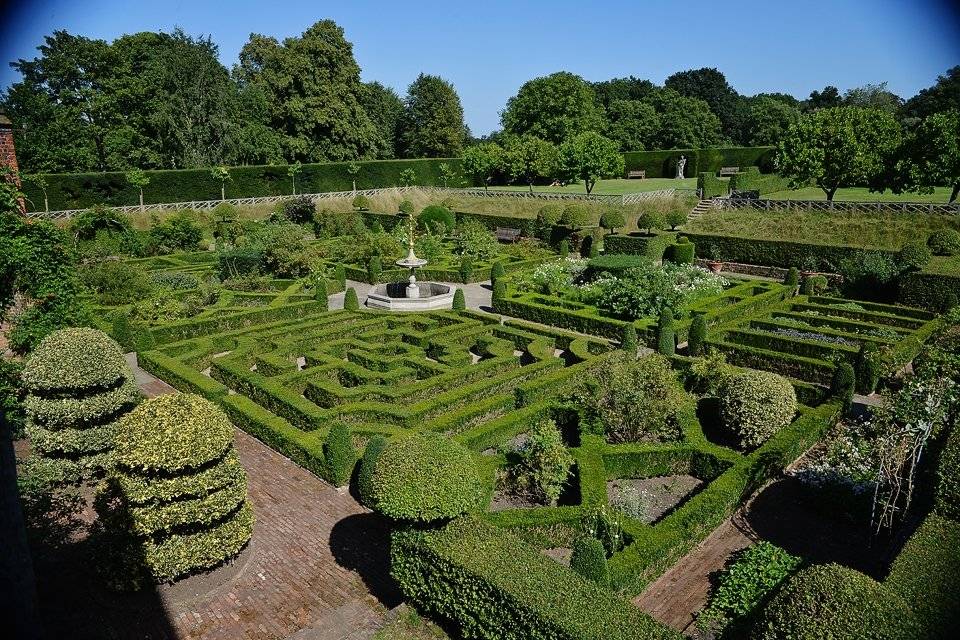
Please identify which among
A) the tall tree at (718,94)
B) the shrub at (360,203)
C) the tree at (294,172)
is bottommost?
the shrub at (360,203)

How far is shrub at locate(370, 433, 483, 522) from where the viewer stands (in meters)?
7.37

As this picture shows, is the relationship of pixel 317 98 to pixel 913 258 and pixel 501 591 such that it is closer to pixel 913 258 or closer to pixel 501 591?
pixel 913 258

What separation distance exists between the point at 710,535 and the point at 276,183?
4592 centimetres

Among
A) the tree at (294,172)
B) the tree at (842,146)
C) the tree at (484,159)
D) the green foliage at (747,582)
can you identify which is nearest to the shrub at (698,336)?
the green foliage at (747,582)

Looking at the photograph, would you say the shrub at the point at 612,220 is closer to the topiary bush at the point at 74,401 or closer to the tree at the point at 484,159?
the tree at the point at 484,159

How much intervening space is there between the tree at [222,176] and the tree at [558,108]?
32.3 m

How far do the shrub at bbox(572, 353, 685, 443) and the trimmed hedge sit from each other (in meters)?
5.03

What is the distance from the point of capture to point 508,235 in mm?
36531

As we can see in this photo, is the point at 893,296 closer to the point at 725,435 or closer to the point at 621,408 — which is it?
the point at 725,435

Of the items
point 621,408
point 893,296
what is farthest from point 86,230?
point 893,296

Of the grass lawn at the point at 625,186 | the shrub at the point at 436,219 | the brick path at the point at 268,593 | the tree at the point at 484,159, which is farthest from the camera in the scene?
the tree at the point at 484,159

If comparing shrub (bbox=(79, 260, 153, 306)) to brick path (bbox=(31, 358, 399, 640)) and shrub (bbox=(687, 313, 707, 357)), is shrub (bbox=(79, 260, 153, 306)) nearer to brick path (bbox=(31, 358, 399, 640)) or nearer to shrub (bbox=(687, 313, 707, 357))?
brick path (bbox=(31, 358, 399, 640))

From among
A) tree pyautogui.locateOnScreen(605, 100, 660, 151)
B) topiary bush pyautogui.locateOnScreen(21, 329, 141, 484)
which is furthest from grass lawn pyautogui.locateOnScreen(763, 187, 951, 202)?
topiary bush pyautogui.locateOnScreen(21, 329, 141, 484)

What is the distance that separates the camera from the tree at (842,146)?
34125mm
